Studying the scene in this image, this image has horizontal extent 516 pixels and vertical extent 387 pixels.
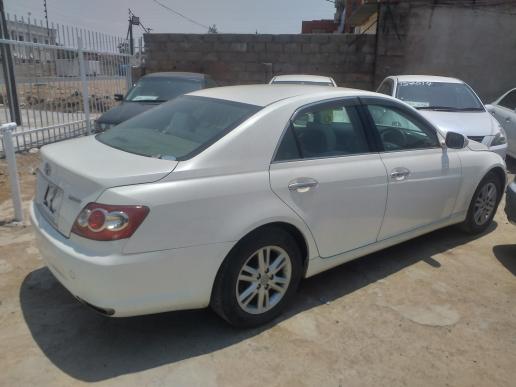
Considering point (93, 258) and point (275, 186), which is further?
point (275, 186)

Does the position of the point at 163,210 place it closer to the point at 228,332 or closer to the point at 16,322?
the point at 228,332

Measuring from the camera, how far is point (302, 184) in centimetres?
306

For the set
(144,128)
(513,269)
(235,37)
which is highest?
(235,37)

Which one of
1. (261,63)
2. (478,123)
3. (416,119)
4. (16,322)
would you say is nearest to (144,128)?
(16,322)

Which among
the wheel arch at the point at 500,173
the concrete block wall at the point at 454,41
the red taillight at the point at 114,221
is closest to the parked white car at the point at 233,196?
the red taillight at the point at 114,221

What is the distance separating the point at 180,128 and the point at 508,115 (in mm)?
7210

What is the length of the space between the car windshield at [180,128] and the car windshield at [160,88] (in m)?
4.82

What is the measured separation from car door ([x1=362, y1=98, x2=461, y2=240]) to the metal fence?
6204mm

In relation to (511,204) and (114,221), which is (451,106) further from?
(114,221)

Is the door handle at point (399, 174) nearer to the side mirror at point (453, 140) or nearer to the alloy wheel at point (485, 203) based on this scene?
the side mirror at point (453, 140)

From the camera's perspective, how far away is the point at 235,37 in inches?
534

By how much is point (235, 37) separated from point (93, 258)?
40.0 ft

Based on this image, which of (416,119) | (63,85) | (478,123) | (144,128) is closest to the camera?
(144,128)

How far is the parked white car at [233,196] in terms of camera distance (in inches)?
98.2
